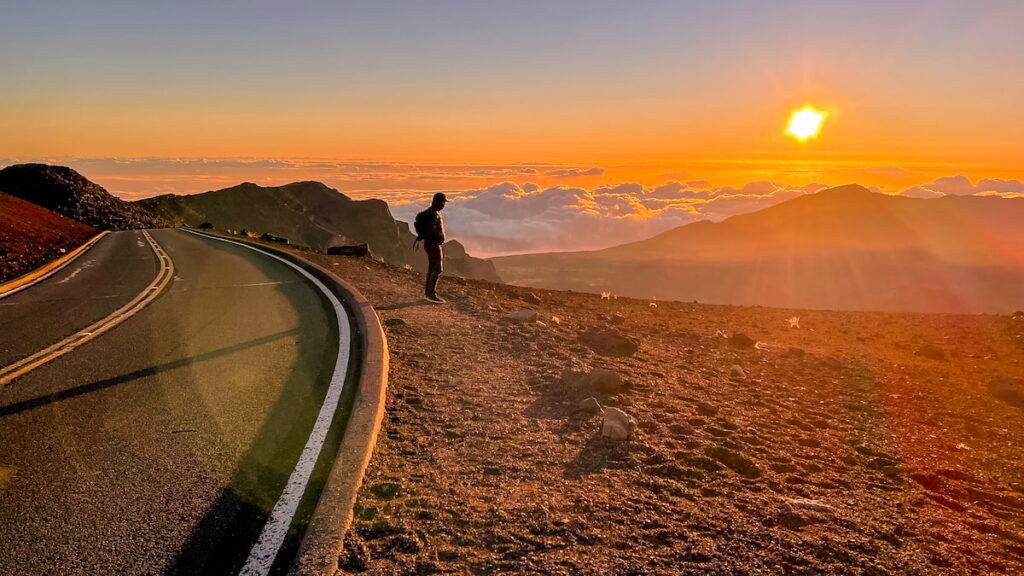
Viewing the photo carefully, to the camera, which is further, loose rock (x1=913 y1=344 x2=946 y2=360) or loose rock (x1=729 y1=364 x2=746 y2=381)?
loose rock (x1=913 y1=344 x2=946 y2=360)

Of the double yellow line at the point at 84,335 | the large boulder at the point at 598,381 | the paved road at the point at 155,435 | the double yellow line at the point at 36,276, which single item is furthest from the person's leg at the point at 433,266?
the double yellow line at the point at 36,276

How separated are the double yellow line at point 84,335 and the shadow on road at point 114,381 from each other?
0.75 m

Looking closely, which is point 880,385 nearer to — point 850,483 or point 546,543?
point 850,483

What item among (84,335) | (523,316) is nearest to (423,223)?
(523,316)

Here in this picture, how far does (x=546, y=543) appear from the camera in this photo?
323 centimetres

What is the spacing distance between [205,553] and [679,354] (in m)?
7.92

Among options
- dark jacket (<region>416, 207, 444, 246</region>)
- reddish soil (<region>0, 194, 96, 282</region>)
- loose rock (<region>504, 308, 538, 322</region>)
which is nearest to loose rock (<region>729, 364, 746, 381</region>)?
loose rock (<region>504, 308, 538, 322</region>)

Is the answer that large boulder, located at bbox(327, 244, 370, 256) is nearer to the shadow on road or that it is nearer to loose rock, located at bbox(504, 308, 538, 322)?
loose rock, located at bbox(504, 308, 538, 322)

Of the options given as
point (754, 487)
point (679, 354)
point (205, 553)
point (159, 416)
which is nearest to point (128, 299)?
point (159, 416)

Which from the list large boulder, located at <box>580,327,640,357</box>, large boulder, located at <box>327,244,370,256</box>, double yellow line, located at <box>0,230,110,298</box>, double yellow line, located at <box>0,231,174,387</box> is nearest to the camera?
double yellow line, located at <box>0,231,174,387</box>

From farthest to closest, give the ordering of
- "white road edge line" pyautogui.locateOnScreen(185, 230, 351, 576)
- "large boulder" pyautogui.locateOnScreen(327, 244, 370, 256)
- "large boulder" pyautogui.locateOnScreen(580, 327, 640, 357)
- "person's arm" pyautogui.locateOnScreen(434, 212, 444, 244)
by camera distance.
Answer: "large boulder" pyautogui.locateOnScreen(327, 244, 370, 256) < "person's arm" pyautogui.locateOnScreen(434, 212, 444, 244) < "large boulder" pyautogui.locateOnScreen(580, 327, 640, 357) < "white road edge line" pyautogui.locateOnScreen(185, 230, 351, 576)

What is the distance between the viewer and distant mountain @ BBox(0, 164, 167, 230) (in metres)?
42.2

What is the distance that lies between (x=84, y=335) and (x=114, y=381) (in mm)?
2493

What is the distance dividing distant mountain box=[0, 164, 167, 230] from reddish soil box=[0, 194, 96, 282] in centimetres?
994
